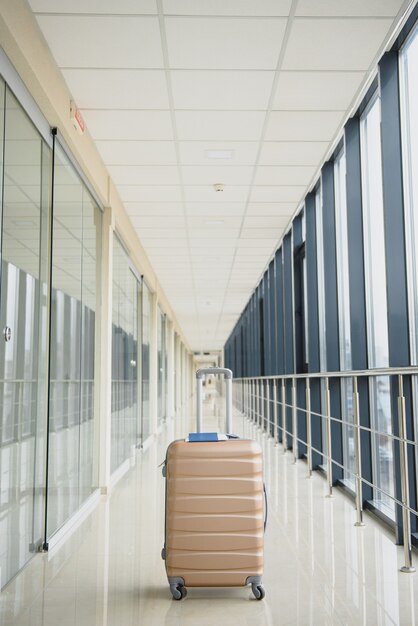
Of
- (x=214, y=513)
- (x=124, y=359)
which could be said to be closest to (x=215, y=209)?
(x=124, y=359)

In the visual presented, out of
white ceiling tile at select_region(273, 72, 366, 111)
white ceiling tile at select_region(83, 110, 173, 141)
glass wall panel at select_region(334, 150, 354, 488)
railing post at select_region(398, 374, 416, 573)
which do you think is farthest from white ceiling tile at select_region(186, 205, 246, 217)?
railing post at select_region(398, 374, 416, 573)

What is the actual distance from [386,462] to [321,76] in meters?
2.76

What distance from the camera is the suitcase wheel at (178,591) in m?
2.85

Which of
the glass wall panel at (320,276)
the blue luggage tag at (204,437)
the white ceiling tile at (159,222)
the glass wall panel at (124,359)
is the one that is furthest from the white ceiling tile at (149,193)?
the blue luggage tag at (204,437)

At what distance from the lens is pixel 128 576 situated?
3250 mm

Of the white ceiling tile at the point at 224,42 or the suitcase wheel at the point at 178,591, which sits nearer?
the suitcase wheel at the point at 178,591

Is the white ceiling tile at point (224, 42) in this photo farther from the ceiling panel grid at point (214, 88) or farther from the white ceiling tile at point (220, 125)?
the white ceiling tile at point (220, 125)

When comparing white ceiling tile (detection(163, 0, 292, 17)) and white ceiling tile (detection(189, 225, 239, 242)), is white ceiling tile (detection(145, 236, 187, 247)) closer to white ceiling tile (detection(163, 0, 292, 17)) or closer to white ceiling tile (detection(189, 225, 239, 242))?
white ceiling tile (detection(189, 225, 239, 242))

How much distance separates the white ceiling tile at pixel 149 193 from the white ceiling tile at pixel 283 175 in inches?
33.9

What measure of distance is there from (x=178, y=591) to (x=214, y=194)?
4.33 meters

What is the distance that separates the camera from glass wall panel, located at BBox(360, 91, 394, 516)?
4.62 metres

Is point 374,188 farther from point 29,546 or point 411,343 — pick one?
point 29,546

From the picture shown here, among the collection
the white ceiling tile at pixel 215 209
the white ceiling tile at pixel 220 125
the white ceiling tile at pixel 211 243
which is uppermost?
the white ceiling tile at pixel 220 125

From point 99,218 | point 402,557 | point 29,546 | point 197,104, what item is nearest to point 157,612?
point 29,546
